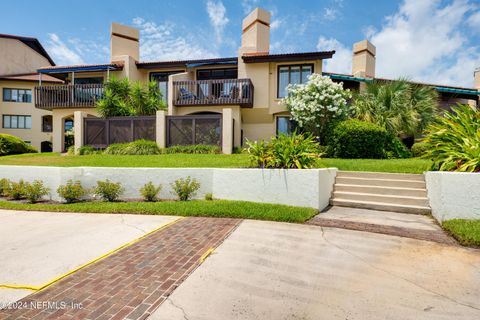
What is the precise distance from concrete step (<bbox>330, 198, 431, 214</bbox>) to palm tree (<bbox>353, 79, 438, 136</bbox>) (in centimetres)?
740

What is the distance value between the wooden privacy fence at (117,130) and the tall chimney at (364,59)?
51.7ft

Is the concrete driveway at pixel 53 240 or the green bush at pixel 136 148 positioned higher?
the green bush at pixel 136 148

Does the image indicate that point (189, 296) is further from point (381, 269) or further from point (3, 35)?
point (3, 35)

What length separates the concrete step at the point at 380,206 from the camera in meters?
6.35

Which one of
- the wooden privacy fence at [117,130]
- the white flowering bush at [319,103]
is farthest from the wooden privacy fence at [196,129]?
the white flowering bush at [319,103]

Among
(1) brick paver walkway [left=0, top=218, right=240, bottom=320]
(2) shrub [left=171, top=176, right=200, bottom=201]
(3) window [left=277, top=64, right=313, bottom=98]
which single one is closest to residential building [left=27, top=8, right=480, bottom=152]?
(3) window [left=277, top=64, right=313, bottom=98]

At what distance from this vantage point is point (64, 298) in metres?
2.80

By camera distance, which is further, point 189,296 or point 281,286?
point 281,286

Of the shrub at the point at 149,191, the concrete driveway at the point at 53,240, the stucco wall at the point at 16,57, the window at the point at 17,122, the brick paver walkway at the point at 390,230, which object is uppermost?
the stucco wall at the point at 16,57

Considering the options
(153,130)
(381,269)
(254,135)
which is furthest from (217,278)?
(254,135)

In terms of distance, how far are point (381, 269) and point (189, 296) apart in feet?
8.15

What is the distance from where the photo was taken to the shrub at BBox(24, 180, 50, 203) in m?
8.09

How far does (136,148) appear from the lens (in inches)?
566

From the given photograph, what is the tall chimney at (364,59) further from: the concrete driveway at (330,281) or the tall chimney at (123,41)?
the concrete driveway at (330,281)
